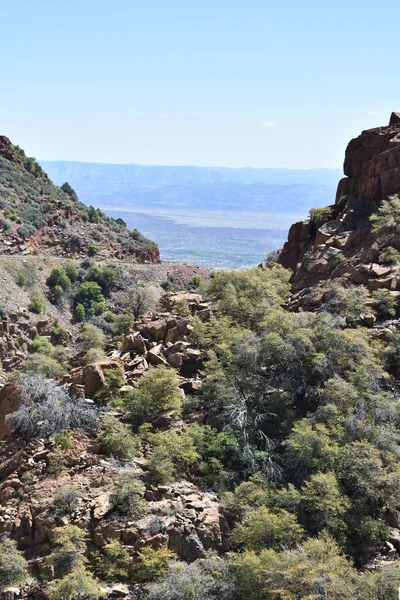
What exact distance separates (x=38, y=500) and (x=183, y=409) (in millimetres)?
6604

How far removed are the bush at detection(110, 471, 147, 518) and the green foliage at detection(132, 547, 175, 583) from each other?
124 cm

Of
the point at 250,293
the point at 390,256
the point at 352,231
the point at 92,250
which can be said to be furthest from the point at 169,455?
the point at 92,250

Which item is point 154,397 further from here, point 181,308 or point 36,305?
point 36,305

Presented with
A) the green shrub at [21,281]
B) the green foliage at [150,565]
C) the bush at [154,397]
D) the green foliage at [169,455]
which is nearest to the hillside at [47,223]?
the green shrub at [21,281]

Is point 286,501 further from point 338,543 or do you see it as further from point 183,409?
point 183,409

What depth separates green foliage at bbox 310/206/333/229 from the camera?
113ft

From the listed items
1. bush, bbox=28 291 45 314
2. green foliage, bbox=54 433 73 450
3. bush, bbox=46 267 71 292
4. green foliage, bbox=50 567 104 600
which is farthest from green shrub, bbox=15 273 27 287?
green foliage, bbox=50 567 104 600

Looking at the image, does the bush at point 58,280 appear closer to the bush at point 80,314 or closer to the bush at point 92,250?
the bush at point 80,314

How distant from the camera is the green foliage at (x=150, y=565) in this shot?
536 inches

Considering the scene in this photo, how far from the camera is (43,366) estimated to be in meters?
29.6

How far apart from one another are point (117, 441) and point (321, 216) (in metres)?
22.2

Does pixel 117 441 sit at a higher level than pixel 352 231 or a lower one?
lower

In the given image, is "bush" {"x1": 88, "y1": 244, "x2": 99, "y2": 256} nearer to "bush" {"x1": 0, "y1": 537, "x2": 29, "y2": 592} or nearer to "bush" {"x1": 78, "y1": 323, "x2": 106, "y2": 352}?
"bush" {"x1": 78, "y1": 323, "x2": 106, "y2": 352}

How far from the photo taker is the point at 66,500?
49.5 feet
